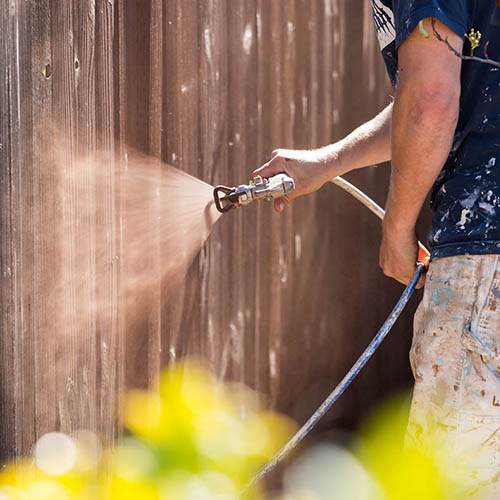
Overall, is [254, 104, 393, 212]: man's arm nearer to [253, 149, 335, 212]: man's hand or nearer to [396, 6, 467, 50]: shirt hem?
[253, 149, 335, 212]: man's hand

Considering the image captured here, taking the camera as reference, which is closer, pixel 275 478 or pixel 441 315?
pixel 441 315

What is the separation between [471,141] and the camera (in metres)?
1.66

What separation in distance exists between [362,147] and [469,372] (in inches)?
35.9

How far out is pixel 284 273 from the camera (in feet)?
10.5

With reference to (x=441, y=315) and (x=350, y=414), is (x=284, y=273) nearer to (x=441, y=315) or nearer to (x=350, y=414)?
(x=350, y=414)

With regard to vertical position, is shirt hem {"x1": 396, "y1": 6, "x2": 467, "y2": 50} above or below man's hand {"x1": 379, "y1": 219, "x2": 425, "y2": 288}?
above

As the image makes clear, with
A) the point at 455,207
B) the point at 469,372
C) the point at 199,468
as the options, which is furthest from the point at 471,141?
the point at 199,468

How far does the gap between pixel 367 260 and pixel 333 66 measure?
1.04 metres

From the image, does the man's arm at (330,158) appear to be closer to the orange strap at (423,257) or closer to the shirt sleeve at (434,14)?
the orange strap at (423,257)

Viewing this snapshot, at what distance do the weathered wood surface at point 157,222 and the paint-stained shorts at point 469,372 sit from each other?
3.78 feet

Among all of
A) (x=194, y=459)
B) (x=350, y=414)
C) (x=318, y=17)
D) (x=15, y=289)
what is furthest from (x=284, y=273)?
(x=194, y=459)

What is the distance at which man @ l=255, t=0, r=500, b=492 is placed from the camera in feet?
5.06

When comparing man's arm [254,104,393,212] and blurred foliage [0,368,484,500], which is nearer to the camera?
blurred foliage [0,368,484,500]

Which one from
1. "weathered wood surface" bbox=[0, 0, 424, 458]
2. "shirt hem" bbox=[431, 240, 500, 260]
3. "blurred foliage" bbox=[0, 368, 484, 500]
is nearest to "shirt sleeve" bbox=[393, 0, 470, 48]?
"shirt hem" bbox=[431, 240, 500, 260]
